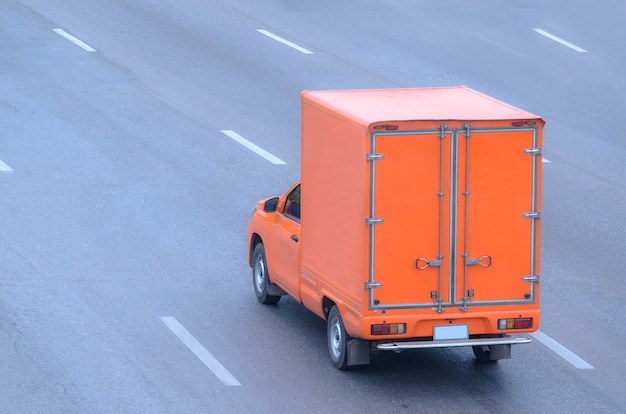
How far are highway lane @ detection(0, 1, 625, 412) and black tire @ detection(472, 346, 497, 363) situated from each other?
0.41 feet

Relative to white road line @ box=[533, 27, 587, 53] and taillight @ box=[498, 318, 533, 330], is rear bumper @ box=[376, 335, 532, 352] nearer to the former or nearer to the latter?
taillight @ box=[498, 318, 533, 330]

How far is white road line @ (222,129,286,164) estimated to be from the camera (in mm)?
20542

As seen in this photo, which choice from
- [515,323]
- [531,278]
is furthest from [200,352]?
[531,278]

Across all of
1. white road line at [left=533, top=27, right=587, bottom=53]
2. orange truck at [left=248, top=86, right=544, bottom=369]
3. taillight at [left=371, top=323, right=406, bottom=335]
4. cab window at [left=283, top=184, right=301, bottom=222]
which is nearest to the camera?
orange truck at [left=248, top=86, right=544, bottom=369]

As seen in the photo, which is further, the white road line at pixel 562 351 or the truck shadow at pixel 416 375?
the white road line at pixel 562 351

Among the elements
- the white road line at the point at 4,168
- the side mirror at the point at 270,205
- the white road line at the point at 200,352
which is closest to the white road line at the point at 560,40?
the white road line at the point at 4,168

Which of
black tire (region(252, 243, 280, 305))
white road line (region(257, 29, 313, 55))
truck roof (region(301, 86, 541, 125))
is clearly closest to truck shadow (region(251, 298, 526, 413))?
black tire (region(252, 243, 280, 305))

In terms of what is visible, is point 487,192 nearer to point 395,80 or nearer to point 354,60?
point 395,80

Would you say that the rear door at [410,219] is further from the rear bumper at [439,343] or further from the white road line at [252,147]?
the white road line at [252,147]

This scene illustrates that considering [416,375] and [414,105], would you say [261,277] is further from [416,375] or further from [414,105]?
[414,105]

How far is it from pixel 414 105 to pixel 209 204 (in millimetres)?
6567

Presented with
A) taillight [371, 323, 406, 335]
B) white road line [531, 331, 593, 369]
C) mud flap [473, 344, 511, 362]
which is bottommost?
white road line [531, 331, 593, 369]

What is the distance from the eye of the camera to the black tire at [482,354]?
41.7 feet

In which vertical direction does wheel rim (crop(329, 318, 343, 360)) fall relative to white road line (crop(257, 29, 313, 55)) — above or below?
below
